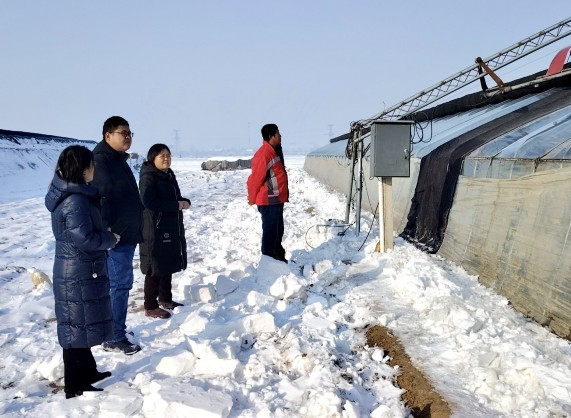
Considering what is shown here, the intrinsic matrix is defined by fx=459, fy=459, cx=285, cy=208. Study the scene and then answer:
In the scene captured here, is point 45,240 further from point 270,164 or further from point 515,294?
point 515,294

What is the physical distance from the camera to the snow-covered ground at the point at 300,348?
125 inches

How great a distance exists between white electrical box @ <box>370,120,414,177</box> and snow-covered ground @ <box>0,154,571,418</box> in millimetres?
1256

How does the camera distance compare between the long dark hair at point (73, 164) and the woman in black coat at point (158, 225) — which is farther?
the woman in black coat at point (158, 225)

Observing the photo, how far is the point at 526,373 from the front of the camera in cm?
332

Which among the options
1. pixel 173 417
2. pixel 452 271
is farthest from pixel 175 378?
pixel 452 271

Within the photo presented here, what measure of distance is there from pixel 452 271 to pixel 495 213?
997 millimetres

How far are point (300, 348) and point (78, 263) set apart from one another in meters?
1.92

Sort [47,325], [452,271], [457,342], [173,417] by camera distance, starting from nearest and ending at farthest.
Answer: [173,417] → [457,342] → [47,325] → [452,271]

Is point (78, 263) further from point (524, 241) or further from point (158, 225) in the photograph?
point (524, 241)

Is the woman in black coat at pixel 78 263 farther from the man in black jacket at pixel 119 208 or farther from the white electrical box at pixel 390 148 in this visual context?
the white electrical box at pixel 390 148

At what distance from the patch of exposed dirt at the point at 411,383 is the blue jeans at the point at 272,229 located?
236 centimetres

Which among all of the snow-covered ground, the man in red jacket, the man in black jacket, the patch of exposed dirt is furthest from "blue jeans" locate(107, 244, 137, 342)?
the man in red jacket

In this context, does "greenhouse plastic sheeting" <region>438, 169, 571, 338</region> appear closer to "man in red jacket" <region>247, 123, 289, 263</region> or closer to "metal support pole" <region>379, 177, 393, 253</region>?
"metal support pole" <region>379, 177, 393, 253</region>

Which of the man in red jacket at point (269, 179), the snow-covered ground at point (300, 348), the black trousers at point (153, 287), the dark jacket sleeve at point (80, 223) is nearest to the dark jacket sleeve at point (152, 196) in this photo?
the black trousers at point (153, 287)
